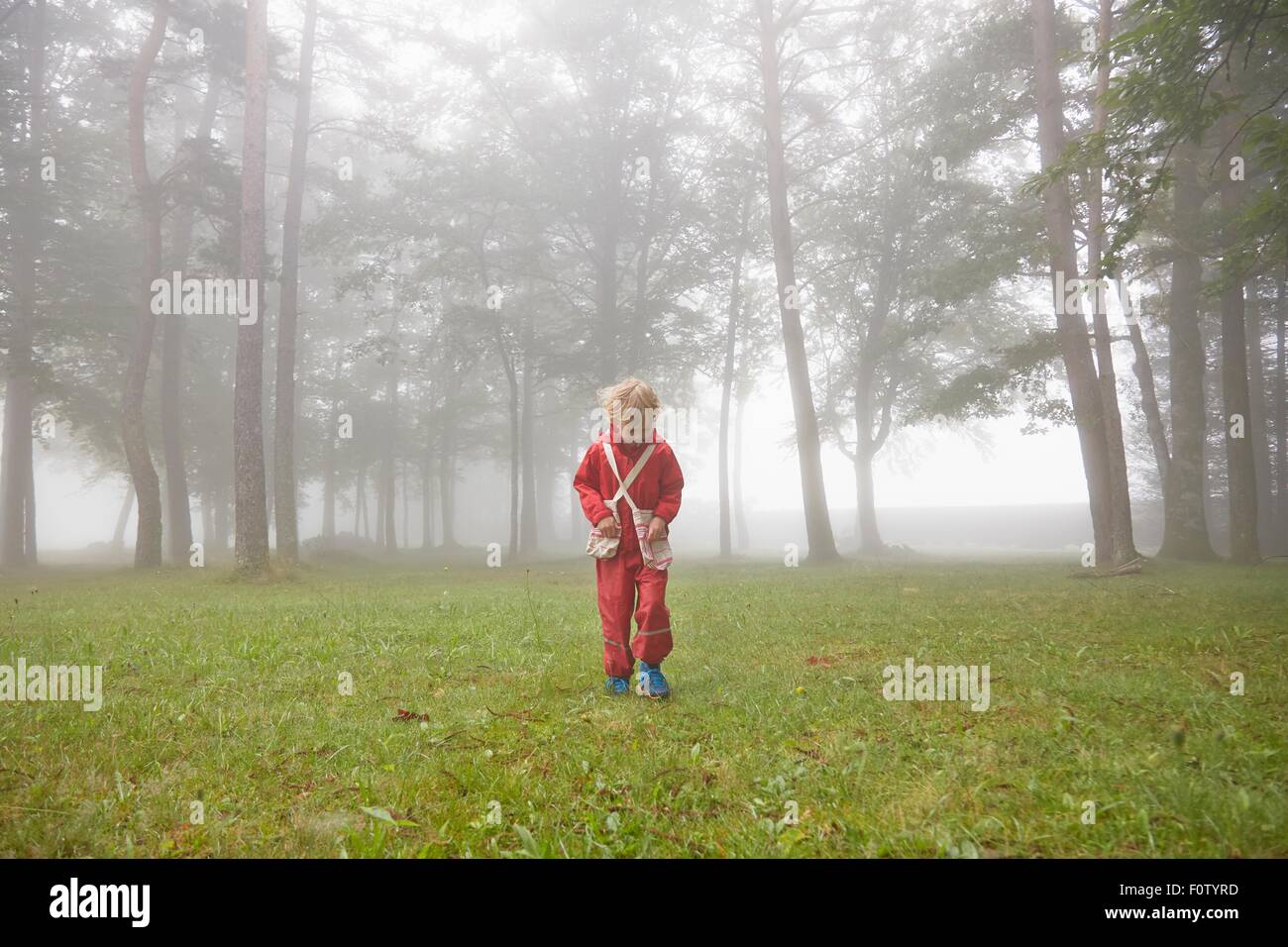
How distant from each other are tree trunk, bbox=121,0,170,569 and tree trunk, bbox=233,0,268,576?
14.0 ft

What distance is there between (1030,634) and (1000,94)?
49.2ft

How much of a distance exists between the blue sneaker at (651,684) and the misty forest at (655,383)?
0.28 m

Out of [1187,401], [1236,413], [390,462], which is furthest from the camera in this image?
[390,462]

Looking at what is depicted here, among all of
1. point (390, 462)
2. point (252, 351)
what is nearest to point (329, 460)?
point (390, 462)

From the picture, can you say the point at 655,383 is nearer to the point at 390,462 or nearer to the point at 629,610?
the point at 390,462

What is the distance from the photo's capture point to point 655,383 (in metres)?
28.5

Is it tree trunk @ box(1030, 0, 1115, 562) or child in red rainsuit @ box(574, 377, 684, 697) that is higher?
tree trunk @ box(1030, 0, 1115, 562)

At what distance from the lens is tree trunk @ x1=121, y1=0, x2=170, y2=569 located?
17062 millimetres

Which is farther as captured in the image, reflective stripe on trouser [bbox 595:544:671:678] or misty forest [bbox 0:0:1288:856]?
reflective stripe on trouser [bbox 595:544:671:678]

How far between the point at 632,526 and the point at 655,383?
77.5 ft

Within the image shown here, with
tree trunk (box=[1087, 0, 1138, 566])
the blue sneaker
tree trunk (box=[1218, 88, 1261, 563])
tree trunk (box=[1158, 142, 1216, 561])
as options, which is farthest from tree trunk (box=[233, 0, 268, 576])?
tree trunk (box=[1218, 88, 1261, 563])

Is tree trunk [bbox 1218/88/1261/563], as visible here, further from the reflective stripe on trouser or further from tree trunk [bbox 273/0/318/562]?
tree trunk [bbox 273/0/318/562]
